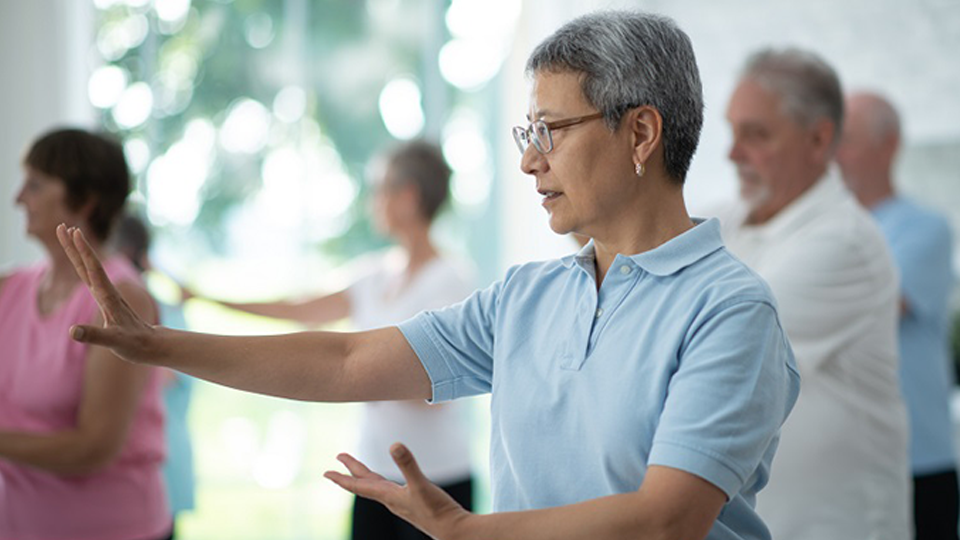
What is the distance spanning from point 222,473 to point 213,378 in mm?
3610

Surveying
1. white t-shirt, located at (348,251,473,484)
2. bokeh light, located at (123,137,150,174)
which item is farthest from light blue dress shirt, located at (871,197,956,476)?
bokeh light, located at (123,137,150,174)

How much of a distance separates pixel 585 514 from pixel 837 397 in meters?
1.04

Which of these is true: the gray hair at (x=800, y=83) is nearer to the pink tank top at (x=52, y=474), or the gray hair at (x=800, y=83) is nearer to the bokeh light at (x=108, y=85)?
the pink tank top at (x=52, y=474)

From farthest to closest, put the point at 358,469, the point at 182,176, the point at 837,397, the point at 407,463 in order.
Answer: the point at 182,176 < the point at 837,397 < the point at 358,469 < the point at 407,463

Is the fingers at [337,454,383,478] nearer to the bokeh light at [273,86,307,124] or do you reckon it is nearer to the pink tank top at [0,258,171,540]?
the pink tank top at [0,258,171,540]

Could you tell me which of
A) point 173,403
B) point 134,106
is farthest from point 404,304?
point 134,106

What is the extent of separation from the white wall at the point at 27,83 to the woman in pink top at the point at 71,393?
188 centimetres

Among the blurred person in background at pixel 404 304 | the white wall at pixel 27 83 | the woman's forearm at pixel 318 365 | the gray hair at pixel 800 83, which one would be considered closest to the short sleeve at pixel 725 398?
the woman's forearm at pixel 318 365

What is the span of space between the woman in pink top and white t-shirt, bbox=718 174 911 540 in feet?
3.96

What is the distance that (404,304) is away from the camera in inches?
116

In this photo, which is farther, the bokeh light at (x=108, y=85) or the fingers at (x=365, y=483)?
the bokeh light at (x=108, y=85)

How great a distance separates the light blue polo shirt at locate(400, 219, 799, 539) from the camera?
1105 millimetres

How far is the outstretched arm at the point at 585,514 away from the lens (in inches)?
41.1

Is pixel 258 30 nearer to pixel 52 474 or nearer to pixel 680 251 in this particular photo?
pixel 52 474
